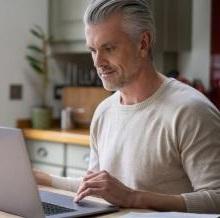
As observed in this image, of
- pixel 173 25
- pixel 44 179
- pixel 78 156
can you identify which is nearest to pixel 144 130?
pixel 44 179

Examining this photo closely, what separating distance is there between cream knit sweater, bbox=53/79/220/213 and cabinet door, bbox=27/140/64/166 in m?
1.48

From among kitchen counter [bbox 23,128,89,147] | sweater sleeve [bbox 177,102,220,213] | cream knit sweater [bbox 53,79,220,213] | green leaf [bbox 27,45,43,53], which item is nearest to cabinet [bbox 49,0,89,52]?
green leaf [bbox 27,45,43,53]

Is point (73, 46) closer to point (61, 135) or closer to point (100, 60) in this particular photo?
point (61, 135)

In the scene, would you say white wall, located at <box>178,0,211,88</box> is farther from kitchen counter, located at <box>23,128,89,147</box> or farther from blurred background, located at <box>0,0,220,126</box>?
kitchen counter, located at <box>23,128,89,147</box>

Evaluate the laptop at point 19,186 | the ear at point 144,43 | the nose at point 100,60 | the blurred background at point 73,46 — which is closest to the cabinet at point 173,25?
the blurred background at point 73,46

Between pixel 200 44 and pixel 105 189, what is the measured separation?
2.14 metres

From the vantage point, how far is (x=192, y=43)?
329 centimetres

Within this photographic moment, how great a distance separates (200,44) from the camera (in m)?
3.25

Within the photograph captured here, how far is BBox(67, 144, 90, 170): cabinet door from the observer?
9.78 feet

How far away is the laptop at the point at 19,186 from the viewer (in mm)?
1190

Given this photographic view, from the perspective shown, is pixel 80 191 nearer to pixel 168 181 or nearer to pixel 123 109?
pixel 168 181

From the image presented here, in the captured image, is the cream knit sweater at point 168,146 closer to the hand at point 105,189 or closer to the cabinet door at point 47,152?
the hand at point 105,189

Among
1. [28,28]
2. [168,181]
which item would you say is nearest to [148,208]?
[168,181]

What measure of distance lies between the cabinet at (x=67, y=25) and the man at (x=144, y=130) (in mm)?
1766
